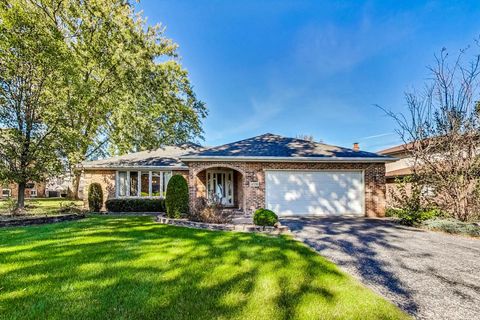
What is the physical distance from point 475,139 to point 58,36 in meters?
20.6

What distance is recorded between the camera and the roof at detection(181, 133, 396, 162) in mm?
11305

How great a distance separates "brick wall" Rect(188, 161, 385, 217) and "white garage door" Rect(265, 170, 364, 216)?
244mm

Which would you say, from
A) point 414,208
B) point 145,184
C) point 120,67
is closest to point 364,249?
point 414,208

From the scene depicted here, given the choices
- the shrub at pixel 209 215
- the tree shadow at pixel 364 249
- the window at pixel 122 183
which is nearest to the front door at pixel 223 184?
the shrub at pixel 209 215

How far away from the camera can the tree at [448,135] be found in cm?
875

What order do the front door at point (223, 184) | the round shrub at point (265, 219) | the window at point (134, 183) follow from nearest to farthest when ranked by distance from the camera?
the round shrub at point (265, 219)
the front door at point (223, 184)
the window at point (134, 183)

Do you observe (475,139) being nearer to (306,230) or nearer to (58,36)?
(306,230)

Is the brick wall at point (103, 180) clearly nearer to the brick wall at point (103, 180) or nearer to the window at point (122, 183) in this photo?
the brick wall at point (103, 180)

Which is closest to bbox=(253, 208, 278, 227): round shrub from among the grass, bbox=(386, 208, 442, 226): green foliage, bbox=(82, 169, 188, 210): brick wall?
bbox=(386, 208, 442, 226): green foliage

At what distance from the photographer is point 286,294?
339cm

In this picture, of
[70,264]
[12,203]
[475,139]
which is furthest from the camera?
[12,203]

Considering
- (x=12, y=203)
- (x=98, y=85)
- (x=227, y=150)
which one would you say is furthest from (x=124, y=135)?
(x=227, y=150)

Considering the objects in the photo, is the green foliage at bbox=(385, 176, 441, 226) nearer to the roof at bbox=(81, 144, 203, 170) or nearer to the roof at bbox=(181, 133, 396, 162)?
the roof at bbox=(181, 133, 396, 162)

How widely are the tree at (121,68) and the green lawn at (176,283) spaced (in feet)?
44.1
